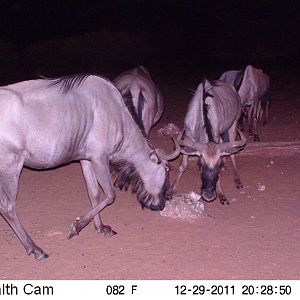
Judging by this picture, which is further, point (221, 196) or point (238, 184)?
point (238, 184)

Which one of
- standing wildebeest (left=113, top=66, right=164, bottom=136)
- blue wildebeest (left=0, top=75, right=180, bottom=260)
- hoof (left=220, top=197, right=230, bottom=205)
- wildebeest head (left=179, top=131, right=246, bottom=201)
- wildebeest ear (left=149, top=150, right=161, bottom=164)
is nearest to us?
blue wildebeest (left=0, top=75, right=180, bottom=260)

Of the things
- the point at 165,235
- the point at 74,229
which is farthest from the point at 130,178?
the point at 74,229

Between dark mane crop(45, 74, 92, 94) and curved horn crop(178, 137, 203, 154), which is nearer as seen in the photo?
dark mane crop(45, 74, 92, 94)

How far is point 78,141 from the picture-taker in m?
5.95

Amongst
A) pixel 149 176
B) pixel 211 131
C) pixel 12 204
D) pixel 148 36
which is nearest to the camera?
pixel 12 204

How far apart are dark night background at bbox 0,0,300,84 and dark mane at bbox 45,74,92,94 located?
657 inches

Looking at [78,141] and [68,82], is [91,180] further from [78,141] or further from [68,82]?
[68,82]

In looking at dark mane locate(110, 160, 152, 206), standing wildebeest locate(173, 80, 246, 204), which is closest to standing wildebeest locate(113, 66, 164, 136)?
standing wildebeest locate(173, 80, 246, 204)

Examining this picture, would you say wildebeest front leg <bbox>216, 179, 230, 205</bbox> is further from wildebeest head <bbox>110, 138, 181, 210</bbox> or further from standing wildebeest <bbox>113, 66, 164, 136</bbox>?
standing wildebeest <bbox>113, 66, 164, 136</bbox>

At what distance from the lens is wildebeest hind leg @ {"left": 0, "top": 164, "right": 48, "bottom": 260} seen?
17.8ft

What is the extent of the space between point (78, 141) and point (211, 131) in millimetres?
2173

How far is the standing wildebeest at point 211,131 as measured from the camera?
23.0 feet

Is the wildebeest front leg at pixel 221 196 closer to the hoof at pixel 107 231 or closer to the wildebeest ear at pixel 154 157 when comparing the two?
the wildebeest ear at pixel 154 157
